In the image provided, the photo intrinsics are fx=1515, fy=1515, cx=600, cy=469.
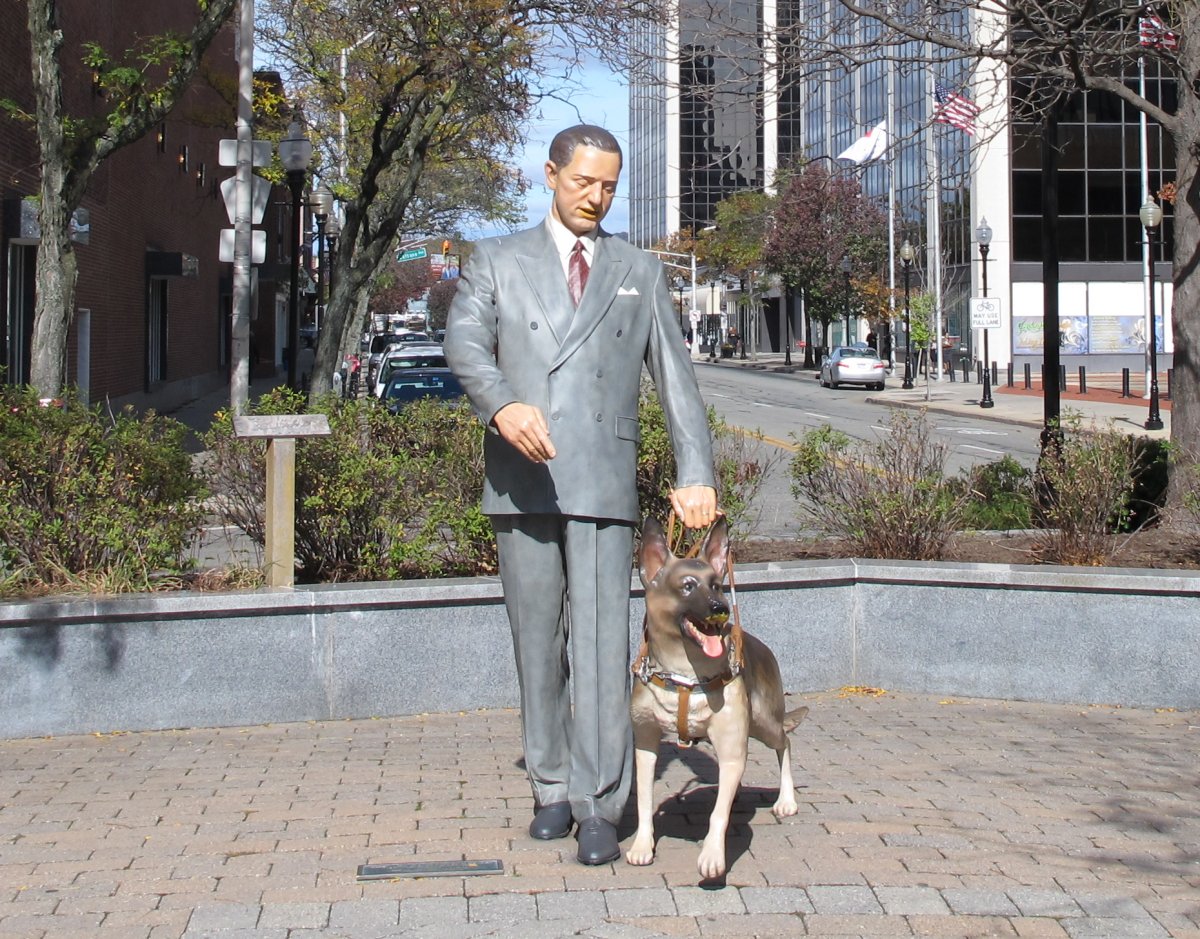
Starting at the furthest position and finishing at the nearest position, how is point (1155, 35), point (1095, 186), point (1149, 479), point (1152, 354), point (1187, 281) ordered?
point (1095, 186) < point (1152, 354) < point (1149, 479) < point (1155, 35) < point (1187, 281)

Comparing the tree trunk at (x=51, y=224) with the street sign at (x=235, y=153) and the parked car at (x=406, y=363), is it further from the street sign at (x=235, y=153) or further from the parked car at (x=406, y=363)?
the parked car at (x=406, y=363)

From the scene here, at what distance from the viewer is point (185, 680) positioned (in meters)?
6.95

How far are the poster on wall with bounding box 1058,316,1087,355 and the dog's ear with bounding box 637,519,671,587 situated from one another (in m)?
55.6

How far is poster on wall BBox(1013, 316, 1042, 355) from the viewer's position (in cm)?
5759

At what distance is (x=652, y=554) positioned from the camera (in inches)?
184

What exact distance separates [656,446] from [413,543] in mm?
1509

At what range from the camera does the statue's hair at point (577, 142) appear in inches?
192

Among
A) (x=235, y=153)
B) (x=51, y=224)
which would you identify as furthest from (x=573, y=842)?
(x=235, y=153)

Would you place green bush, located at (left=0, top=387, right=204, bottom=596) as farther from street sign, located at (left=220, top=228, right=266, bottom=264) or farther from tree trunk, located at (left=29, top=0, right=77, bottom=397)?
street sign, located at (left=220, top=228, right=266, bottom=264)

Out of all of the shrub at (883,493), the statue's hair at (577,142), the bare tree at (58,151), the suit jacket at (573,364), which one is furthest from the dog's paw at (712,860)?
Answer: the bare tree at (58,151)

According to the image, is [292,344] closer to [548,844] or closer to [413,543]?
[413,543]

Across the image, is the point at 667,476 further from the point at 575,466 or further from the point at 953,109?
the point at 953,109

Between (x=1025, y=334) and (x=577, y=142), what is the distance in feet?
182

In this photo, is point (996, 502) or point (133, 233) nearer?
point (996, 502)
